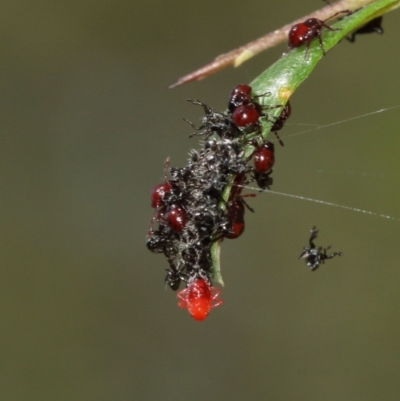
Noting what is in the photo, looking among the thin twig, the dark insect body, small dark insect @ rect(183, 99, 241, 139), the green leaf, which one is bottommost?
the dark insect body

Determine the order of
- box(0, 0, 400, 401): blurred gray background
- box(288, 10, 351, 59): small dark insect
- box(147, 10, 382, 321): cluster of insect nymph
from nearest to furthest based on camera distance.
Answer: box(288, 10, 351, 59): small dark insect, box(147, 10, 382, 321): cluster of insect nymph, box(0, 0, 400, 401): blurred gray background

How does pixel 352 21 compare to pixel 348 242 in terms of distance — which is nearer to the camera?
pixel 352 21

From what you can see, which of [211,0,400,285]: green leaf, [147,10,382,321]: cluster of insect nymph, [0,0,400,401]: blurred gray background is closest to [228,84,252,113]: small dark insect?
[147,10,382,321]: cluster of insect nymph

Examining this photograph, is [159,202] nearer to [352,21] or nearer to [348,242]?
[352,21]

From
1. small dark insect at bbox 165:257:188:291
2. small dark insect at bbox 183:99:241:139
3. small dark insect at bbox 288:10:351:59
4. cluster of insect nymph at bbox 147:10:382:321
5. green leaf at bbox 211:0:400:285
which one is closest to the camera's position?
green leaf at bbox 211:0:400:285

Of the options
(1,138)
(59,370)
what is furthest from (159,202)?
(1,138)

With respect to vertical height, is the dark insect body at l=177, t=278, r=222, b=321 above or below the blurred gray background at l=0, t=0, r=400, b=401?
below

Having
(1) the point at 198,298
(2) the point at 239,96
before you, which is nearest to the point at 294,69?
(2) the point at 239,96

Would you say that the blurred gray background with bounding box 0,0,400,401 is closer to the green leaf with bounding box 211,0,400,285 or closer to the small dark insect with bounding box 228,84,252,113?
the small dark insect with bounding box 228,84,252,113
